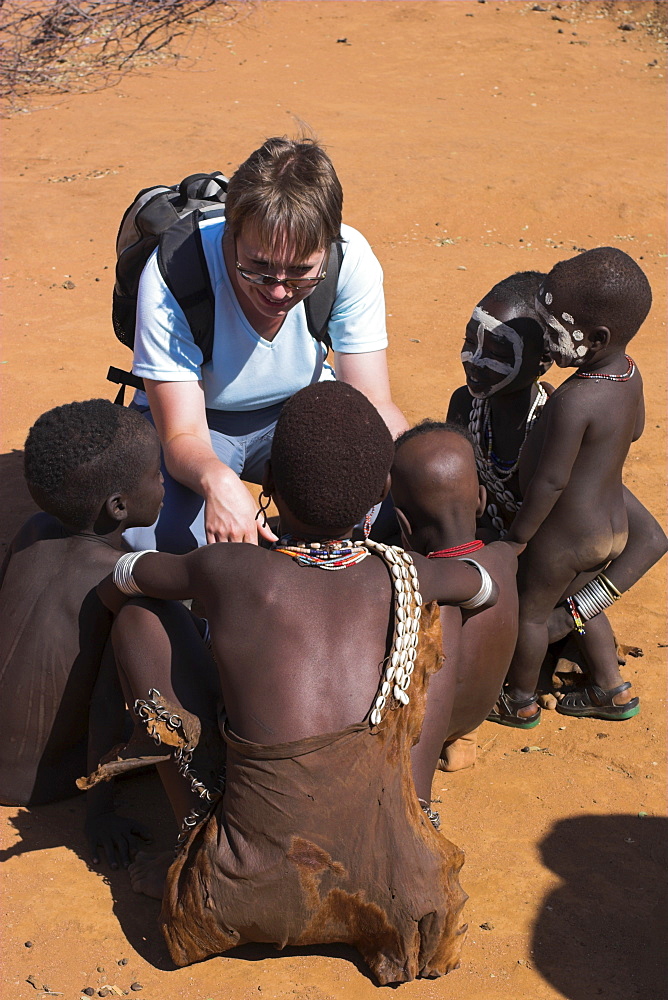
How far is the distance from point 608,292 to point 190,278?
136 cm

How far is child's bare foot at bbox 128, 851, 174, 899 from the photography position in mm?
2576

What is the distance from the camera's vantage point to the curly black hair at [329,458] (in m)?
2.21

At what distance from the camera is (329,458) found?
221cm

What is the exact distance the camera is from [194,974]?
239cm

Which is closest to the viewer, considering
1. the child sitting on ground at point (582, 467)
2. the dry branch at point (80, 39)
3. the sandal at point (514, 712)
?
the child sitting on ground at point (582, 467)

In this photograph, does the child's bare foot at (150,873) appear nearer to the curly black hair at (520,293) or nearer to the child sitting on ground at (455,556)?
the child sitting on ground at (455,556)

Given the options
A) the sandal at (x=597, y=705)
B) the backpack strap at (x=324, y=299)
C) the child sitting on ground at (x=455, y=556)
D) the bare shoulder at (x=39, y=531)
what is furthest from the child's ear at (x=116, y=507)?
the sandal at (x=597, y=705)

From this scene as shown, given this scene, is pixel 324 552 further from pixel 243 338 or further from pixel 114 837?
pixel 243 338

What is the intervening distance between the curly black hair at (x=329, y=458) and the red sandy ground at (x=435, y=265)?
1096mm

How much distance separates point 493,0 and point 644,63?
400cm

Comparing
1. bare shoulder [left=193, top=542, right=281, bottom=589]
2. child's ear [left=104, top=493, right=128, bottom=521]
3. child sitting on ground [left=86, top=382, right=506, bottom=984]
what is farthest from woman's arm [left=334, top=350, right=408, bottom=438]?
bare shoulder [left=193, top=542, right=281, bottom=589]

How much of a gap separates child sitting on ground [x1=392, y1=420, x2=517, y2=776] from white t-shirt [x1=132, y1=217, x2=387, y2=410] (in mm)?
693

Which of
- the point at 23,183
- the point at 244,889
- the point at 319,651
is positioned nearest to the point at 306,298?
the point at 319,651

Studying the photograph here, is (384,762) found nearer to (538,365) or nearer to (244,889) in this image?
(244,889)
